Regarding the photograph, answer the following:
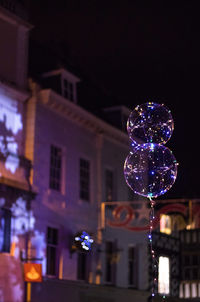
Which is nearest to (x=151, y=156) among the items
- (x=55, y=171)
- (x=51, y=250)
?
(x=51, y=250)

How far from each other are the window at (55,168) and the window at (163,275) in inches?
292

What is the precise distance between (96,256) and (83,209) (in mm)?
2015

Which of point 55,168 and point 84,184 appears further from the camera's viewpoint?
point 84,184

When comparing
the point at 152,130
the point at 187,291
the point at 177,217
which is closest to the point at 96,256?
the point at 177,217

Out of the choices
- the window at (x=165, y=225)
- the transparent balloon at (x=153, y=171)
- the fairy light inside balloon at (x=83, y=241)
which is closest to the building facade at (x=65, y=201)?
the window at (x=165, y=225)

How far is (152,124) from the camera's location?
12961 millimetres

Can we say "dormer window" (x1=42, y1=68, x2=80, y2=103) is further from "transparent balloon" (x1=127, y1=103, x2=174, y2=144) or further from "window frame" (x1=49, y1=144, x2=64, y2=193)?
"transparent balloon" (x1=127, y1=103, x2=174, y2=144)

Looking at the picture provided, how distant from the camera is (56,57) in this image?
2720 centimetres

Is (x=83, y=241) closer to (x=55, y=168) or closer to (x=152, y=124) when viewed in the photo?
(x=152, y=124)

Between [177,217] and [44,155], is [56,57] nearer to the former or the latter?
[44,155]

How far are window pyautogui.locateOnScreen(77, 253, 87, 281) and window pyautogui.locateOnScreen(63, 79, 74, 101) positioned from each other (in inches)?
245

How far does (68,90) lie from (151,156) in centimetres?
1284

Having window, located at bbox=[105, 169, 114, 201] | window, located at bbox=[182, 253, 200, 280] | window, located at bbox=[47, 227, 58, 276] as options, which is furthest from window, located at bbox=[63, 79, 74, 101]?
window, located at bbox=[182, 253, 200, 280]

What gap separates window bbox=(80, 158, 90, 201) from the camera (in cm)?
2547
